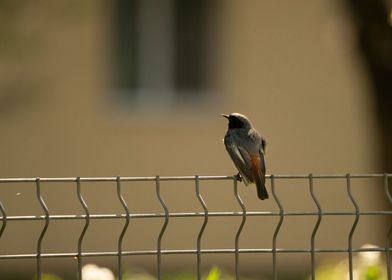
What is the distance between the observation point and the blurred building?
17391mm

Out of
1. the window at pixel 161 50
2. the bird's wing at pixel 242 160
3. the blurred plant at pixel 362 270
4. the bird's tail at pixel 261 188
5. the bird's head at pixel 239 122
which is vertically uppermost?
the window at pixel 161 50

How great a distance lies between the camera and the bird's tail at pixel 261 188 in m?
7.02

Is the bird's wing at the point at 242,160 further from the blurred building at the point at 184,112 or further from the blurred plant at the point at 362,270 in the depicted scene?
the blurred building at the point at 184,112

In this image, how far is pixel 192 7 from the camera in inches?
709

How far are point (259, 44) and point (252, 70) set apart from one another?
14.9 inches

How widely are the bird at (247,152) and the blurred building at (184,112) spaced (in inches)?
356

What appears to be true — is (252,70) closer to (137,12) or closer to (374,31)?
(137,12)

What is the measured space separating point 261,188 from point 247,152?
529 millimetres

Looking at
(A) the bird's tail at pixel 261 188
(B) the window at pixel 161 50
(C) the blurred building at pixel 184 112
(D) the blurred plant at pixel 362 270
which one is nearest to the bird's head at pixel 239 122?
(A) the bird's tail at pixel 261 188

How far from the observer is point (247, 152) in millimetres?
7562

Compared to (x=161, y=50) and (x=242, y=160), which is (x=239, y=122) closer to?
(x=242, y=160)

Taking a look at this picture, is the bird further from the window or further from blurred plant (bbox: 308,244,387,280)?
the window

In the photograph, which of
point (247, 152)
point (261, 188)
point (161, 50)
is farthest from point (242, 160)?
point (161, 50)

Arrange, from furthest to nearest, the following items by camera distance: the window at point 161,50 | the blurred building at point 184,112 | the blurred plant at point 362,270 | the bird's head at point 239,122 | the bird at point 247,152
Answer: the window at point 161,50, the blurred building at point 184,112, the bird's head at point 239,122, the bird at point 247,152, the blurred plant at point 362,270
